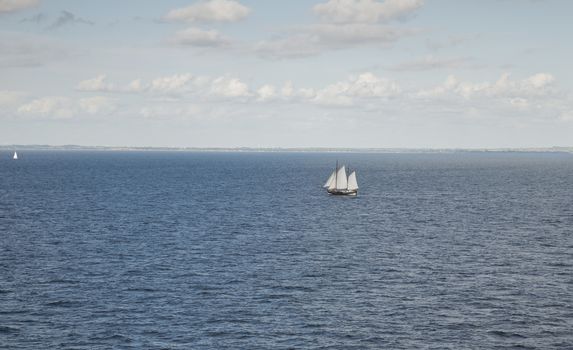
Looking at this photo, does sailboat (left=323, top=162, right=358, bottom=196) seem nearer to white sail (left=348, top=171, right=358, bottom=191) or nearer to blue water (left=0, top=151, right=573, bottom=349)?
white sail (left=348, top=171, right=358, bottom=191)

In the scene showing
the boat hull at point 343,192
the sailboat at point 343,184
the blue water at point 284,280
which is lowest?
the blue water at point 284,280

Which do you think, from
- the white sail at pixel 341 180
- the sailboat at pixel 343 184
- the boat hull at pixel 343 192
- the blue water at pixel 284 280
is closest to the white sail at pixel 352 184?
the sailboat at pixel 343 184

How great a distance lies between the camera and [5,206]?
153375 millimetres

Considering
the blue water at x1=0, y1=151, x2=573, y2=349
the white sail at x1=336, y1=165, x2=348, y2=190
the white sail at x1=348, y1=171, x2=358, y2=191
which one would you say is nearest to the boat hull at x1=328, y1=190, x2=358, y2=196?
the white sail at x1=348, y1=171, x2=358, y2=191

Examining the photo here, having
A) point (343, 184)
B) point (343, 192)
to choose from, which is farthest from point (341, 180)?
point (343, 192)

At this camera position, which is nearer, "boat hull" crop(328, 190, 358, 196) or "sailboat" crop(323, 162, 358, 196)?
"boat hull" crop(328, 190, 358, 196)

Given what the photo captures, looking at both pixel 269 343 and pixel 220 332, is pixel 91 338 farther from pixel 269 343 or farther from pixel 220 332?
pixel 269 343

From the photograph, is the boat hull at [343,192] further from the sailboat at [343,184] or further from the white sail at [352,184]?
the white sail at [352,184]

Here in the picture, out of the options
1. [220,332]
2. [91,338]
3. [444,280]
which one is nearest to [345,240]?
[444,280]

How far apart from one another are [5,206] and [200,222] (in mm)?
54553

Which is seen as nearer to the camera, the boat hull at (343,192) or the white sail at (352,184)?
the boat hull at (343,192)

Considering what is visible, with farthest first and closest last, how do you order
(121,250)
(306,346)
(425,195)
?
(425,195), (121,250), (306,346)

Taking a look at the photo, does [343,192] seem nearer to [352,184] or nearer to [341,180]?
[352,184]

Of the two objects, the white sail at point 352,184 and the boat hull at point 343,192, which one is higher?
the white sail at point 352,184
